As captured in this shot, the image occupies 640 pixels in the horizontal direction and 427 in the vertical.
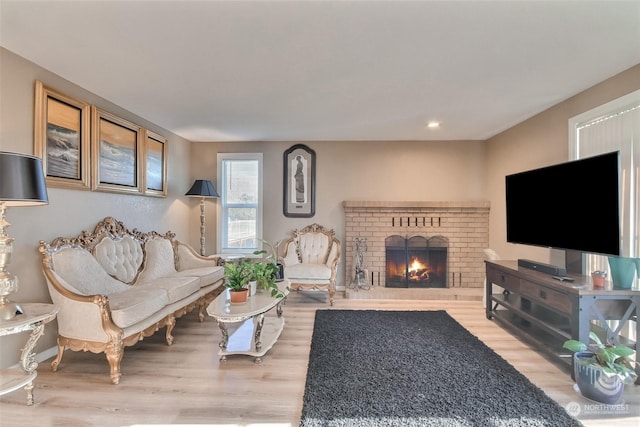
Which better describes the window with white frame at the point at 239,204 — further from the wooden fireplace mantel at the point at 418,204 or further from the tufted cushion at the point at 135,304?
the tufted cushion at the point at 135,304

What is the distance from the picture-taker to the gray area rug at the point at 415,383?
1.73 meters

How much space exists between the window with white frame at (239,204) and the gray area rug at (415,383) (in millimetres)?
2371

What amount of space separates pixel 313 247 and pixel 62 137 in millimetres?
3296

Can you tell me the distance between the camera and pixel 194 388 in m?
2.05

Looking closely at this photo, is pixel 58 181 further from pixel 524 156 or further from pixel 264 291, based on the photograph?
pixel 524 156

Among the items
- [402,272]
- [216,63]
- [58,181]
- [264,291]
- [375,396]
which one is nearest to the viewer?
[375,396]

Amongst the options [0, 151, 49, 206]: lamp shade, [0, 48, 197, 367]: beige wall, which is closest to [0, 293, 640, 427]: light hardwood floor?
[0, 48, 197, 367]: beige wall

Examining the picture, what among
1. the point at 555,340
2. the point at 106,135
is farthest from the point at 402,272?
the point at 106,135

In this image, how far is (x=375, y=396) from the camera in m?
1.93

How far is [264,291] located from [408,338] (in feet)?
5.01

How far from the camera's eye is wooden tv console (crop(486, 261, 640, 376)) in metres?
2.07

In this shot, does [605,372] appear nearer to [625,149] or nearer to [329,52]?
[625,149]

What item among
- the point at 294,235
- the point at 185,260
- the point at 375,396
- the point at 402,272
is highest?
the point at 294,235

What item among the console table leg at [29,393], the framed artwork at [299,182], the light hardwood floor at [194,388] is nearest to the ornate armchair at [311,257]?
the framed artwork at [299,182]
